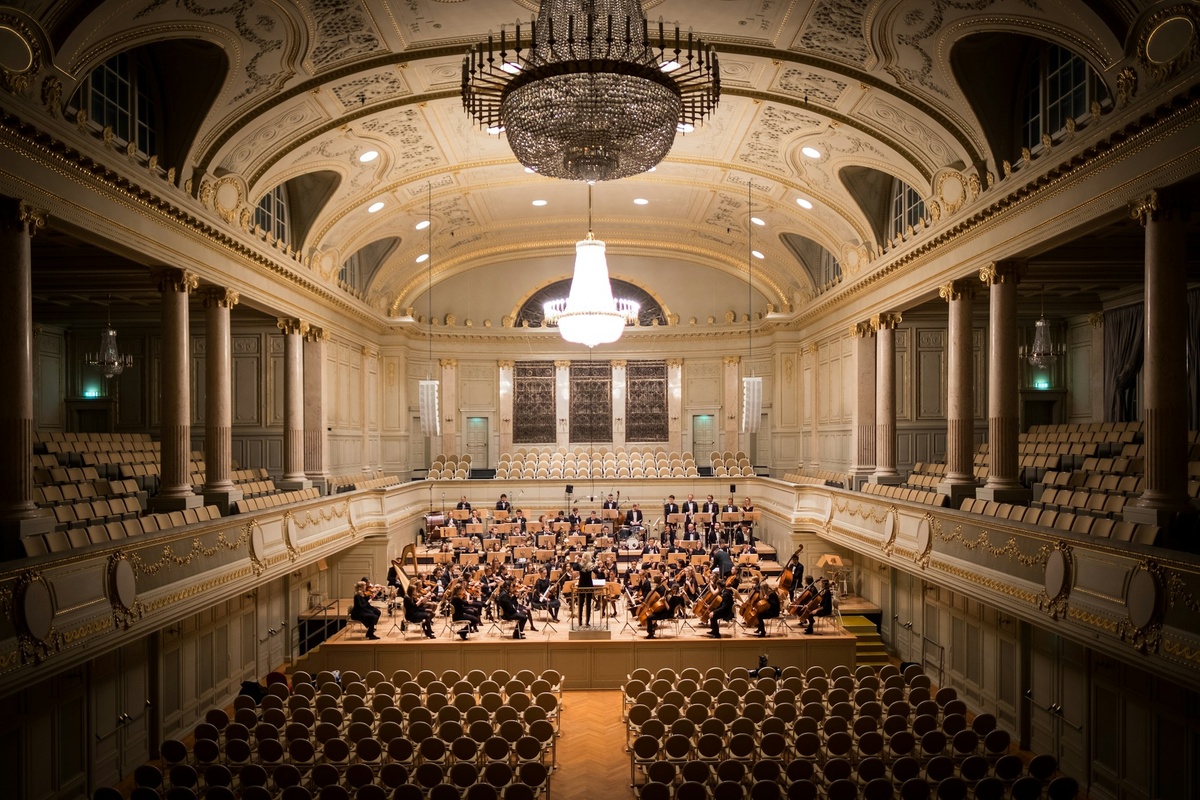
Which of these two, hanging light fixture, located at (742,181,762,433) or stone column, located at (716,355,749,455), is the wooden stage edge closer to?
hanging light fixture, located at (742,181,762,433)

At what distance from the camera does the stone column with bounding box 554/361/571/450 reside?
1068 inches

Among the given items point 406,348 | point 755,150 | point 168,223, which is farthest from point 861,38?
point 406,348

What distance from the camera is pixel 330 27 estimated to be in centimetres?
1159

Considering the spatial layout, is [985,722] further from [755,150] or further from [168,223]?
[168,223]

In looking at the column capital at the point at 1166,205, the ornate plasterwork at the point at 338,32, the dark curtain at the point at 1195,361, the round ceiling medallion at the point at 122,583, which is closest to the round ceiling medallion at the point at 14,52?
the ornate plasterwork at the point at 338,32

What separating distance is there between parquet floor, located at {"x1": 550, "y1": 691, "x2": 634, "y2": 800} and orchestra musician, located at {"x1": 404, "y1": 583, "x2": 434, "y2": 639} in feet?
8.97

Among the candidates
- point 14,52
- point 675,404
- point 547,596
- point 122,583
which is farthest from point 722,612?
point 675,404

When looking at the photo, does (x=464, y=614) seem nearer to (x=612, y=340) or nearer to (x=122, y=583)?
(x=612, y=340)

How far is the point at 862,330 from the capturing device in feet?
63.2

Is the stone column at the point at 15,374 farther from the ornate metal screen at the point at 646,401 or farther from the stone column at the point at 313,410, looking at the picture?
the ornate metal screen at the point at 646,401

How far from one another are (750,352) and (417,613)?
14.6 m

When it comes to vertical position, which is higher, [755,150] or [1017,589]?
[755,150]

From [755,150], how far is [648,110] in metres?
9.61

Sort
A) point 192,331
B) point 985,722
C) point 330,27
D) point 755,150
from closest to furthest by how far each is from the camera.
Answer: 1. point 985,722
2. point 330,27
3. point 755,150
4. point 192,331
